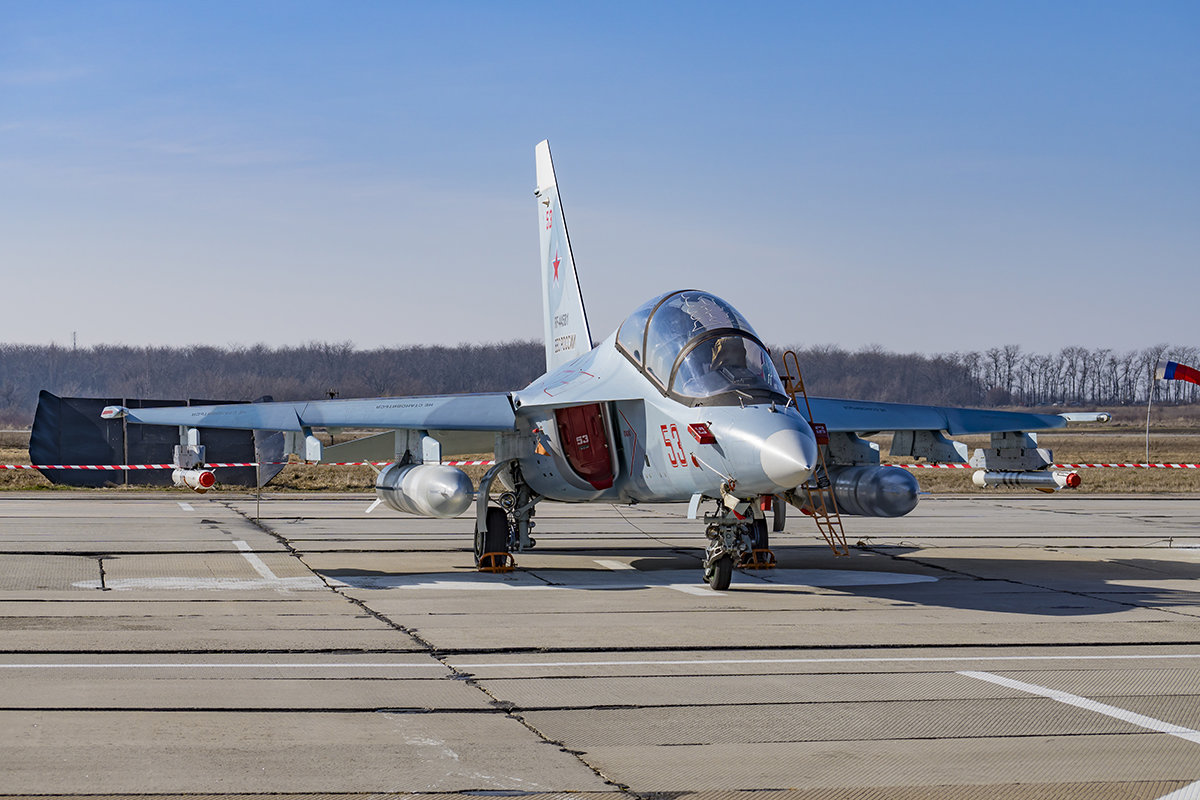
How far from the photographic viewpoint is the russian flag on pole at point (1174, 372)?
17.4m

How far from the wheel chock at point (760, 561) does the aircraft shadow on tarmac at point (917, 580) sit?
0.20 m

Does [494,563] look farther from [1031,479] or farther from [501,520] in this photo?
[1031,479]

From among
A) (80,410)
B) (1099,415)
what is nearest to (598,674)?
(1099,415)

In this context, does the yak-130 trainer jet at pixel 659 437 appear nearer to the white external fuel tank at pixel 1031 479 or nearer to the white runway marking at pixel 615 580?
the white external fuel tank at pixel 1031 479

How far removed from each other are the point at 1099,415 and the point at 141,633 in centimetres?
1256

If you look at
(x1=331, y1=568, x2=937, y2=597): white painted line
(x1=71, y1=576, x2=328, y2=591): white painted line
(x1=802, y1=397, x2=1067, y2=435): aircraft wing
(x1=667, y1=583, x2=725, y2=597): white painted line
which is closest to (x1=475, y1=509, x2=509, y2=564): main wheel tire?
(x1=331, y1=568, x2=937, y2=597): white painted line

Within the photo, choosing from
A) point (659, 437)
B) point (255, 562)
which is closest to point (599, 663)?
point (659, 437)

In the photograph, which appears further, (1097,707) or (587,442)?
(587,442)

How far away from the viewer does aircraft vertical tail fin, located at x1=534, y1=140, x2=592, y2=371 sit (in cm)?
1784

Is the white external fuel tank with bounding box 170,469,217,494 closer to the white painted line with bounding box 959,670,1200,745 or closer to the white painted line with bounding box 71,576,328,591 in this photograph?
the white painted line with bounding box 71,576,328,591

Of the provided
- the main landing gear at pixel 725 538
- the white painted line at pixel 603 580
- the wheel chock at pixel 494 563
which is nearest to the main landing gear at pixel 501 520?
the wheel chock at pixel 494 563

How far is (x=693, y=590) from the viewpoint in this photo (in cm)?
1327

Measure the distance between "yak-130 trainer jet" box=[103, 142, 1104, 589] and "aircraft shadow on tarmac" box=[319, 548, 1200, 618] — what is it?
0.78 metres

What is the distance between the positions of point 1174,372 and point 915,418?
189 inches
